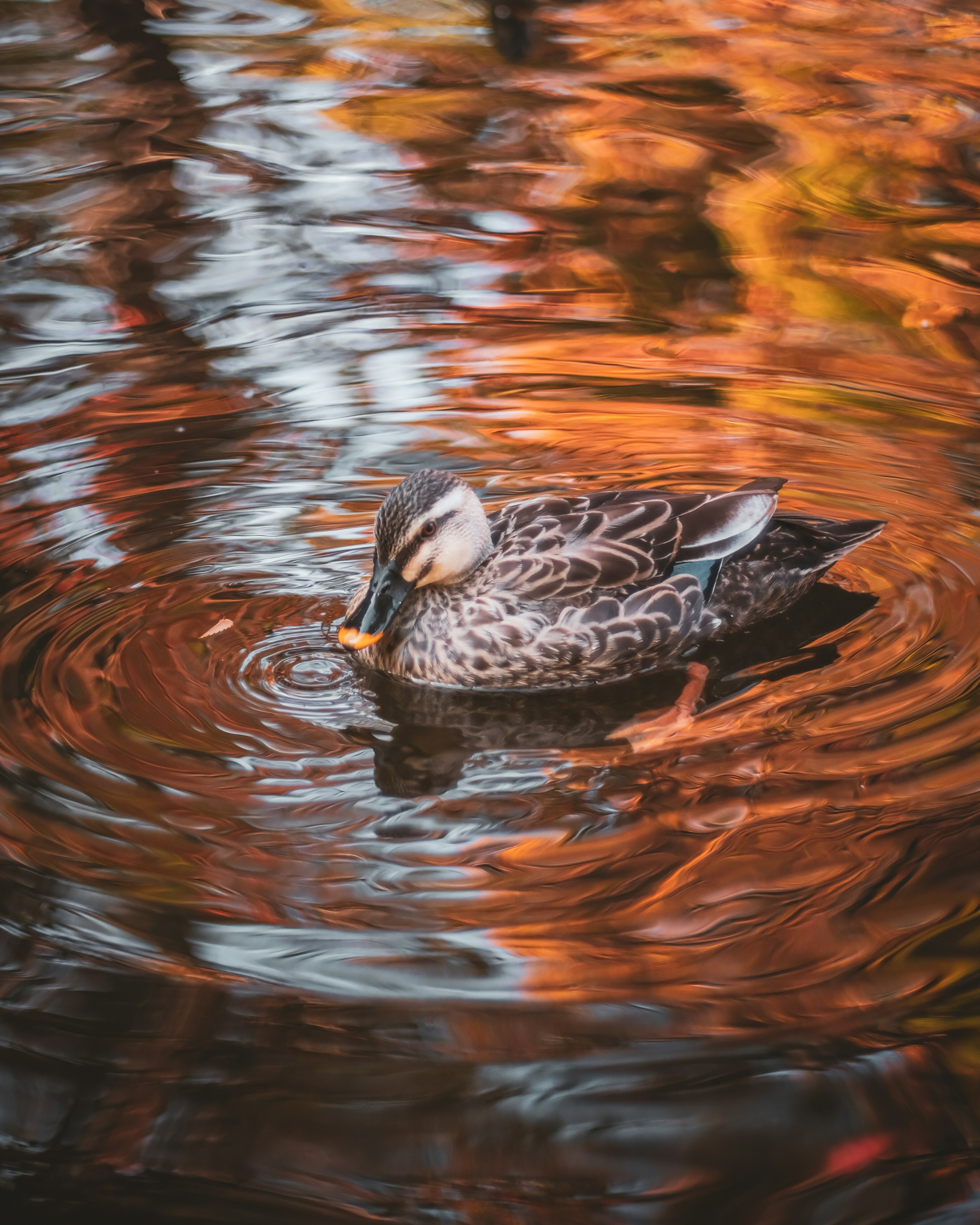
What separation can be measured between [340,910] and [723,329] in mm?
5323

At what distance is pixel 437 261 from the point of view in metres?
9.05

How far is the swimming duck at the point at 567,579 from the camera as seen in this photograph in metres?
5.16

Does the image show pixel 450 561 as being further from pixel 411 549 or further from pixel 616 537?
pixel 616 537

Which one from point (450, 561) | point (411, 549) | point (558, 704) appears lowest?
point (558, 704)

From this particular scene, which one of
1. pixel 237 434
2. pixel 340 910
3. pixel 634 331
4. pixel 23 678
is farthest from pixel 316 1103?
pixel 634 331

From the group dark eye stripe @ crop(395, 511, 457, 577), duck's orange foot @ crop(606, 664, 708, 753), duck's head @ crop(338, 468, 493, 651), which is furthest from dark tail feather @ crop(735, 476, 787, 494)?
dark eye stripe @ crop(395, 511, 457, 577)

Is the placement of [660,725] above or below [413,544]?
below

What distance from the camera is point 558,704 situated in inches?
203

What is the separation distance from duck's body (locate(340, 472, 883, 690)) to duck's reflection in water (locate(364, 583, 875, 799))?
0.25 feet

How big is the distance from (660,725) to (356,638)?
1.14 metres

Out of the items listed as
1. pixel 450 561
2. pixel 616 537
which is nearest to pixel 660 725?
pixel 616 537

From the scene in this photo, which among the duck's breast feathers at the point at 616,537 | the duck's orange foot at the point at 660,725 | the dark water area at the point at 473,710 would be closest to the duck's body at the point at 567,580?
the duck's breast feathers at the point at 616,537

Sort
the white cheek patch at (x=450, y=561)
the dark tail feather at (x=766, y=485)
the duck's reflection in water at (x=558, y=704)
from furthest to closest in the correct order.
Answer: the dark tail feather at (x=766, y=485), the white cheek patch at (x=450, y=561), the duck's reflection in water at (x=558, y=704)

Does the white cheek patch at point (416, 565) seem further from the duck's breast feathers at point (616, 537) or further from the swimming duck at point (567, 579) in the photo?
the duck's breast feathers at point (616, 537)
